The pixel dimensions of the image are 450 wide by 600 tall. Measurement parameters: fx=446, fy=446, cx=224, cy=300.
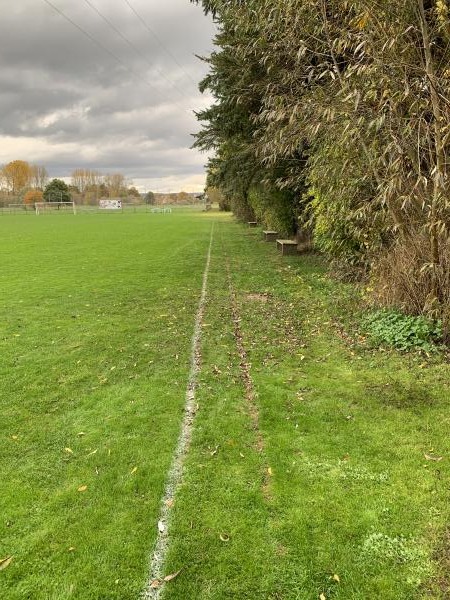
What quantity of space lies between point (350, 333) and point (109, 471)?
4.22 meters

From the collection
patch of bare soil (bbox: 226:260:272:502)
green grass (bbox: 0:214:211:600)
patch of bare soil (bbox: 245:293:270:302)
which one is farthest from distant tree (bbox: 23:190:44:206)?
patch of bare soil (bbox: 226:260:272:502)

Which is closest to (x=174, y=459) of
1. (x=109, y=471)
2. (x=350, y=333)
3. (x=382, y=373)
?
(x=109, y=471)

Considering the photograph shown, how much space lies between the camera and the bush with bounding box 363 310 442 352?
222 inches

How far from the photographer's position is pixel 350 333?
656 cm

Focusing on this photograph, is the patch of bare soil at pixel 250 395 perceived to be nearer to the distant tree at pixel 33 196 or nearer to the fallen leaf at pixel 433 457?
the fallen leaf at pixel 433 457

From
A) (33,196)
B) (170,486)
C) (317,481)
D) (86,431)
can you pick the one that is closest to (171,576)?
(170,486)

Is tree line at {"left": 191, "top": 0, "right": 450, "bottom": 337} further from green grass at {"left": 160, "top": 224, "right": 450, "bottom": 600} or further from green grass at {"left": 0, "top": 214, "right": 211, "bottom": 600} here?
green grass at {"left": 0, "top": 214, "right": 211, "bottom": 600}

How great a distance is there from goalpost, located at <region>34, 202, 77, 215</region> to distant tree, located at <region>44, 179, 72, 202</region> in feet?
44.6

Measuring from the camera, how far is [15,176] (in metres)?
107

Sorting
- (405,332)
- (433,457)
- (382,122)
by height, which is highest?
(382,122)

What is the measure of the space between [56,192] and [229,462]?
4021 inches

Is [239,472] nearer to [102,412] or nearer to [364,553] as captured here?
[364,553]

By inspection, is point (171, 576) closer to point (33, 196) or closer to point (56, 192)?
point (56, 192)

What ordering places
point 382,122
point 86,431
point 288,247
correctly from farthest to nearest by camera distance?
point 288,247 < point 382,122 < point 86,431
